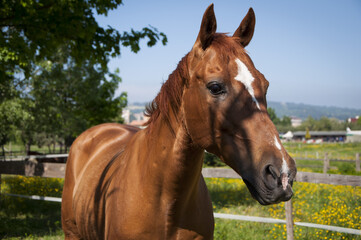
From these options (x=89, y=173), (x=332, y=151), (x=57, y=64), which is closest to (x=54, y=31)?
(x=89, y=173)

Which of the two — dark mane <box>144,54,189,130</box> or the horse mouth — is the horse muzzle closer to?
the horse mouth

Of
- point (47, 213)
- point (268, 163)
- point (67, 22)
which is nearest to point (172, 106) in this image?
point (268, 163)

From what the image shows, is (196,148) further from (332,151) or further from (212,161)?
(332,151)

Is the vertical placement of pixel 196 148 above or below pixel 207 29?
below

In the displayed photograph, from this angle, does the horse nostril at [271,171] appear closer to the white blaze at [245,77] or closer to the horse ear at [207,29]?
the white blaze at [245,77]

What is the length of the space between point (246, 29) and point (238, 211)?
5.52m

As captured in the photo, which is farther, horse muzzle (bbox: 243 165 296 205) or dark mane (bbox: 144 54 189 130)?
dark mane (bbox: 144 54 189 130)

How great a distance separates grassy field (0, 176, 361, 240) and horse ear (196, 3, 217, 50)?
398cm

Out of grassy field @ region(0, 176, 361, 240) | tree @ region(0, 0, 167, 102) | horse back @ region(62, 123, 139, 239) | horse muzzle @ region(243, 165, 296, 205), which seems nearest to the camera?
horse muzzle @ region(243, 165, 296, 205)

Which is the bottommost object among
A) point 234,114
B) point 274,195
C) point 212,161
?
point 212,161

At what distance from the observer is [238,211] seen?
6723 millimetres

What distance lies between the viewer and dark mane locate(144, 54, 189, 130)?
6.19ft

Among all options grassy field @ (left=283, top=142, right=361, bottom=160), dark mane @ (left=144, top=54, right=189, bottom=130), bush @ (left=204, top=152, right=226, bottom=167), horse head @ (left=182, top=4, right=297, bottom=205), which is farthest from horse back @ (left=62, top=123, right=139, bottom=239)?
grassy field @ (left=283, top=142, right=361, bottom=160)

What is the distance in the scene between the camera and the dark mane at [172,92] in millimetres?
1887
